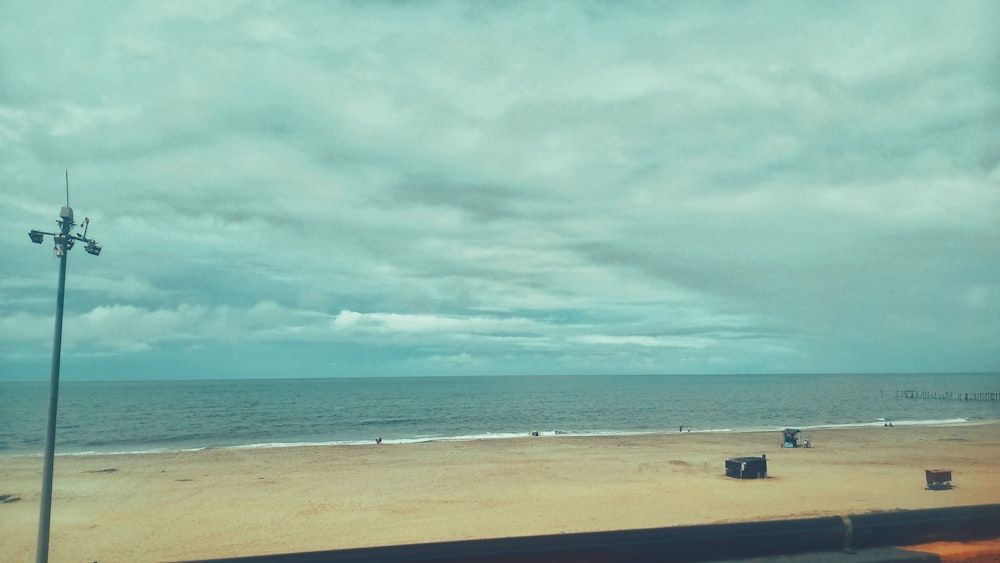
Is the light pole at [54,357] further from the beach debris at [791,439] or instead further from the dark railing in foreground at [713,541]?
the beach debris at [791,439]

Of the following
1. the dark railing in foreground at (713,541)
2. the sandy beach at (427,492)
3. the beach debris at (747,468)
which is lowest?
the sandy beach at (427,492)

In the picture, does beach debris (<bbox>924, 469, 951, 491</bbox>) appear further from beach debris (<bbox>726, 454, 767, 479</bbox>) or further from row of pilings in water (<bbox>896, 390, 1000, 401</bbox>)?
row of pilings in water (<bbox>896, 390, 1000, 401</bbox>)

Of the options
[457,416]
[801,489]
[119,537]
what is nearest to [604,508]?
[801,489]

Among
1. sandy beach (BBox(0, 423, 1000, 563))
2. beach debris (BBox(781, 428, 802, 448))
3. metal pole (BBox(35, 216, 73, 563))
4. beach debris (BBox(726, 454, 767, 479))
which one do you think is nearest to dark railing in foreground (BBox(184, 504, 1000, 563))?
metal pole (BBox(35, 216, 73, 563))

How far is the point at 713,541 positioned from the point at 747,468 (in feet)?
101

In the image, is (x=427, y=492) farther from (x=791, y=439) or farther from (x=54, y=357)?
(x=791, y=439)

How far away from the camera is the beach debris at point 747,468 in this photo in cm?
3134

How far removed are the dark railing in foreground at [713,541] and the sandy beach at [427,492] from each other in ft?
54.8

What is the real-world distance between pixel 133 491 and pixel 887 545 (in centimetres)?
3386

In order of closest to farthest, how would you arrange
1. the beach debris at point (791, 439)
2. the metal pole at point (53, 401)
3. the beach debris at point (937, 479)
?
the metal pole at point (53, 401) < the beach debris at point (937, 479) < the beach debris at point (791, 439)

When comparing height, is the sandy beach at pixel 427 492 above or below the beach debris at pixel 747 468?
below

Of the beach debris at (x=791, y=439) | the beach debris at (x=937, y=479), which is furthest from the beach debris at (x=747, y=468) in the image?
the beach debris at (x=791, y=439)

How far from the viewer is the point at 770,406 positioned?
369 ft

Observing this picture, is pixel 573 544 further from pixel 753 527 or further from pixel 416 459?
pixel 416 459
